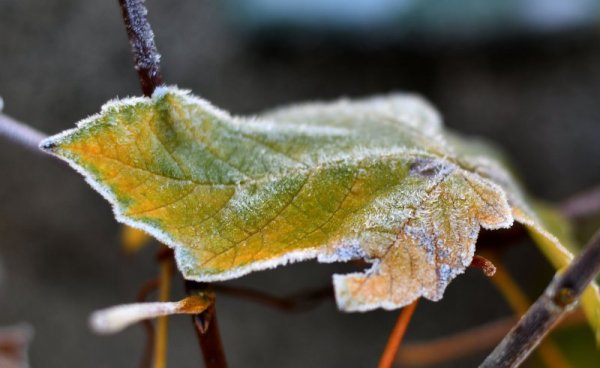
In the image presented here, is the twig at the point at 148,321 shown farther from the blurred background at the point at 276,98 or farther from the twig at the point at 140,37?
the blurred background at the point at 276,98

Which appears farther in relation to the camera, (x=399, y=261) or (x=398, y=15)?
(x=398, y=15)

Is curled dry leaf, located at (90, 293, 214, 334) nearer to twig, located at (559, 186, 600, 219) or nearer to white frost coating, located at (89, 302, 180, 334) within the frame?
white frost coating, located at (89, 302, 180, 334)

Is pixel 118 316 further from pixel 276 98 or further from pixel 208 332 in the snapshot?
pixel 276 98

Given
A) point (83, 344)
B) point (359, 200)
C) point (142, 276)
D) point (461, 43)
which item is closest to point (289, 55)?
point (461, 43)

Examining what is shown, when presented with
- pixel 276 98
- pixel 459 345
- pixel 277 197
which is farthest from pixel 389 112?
pixel 276 98

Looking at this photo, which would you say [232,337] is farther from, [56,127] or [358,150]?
[358,150]


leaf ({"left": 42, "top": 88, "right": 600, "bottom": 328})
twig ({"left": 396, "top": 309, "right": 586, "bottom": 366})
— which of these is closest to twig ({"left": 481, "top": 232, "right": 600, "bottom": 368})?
leaf ({"left": 42, "top": 88, "right": 600, "bottom": 328})

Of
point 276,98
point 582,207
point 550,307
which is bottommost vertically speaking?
point 550,307
